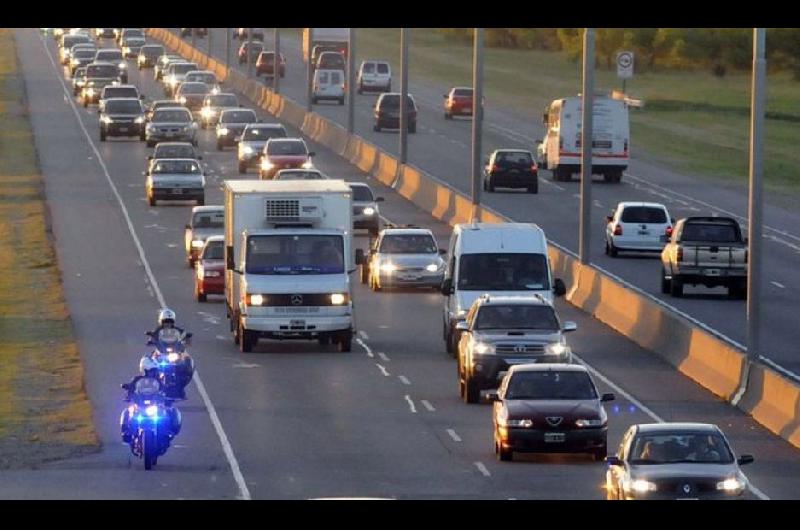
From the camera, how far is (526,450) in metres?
24.8

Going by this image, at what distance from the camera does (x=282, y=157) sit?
70.9 meters

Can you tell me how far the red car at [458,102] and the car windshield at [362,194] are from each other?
4395 cm

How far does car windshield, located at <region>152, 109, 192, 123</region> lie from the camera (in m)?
82.9

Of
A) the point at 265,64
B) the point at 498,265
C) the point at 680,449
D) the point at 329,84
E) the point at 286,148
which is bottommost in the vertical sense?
the point at 680,449

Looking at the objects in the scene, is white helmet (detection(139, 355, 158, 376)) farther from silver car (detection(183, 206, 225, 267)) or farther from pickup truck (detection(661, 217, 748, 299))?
silver car (detection(183, 206, 225, 267))

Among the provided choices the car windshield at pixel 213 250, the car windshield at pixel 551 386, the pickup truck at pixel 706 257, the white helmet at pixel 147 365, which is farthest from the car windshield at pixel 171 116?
the car windshield at pixel 551 386

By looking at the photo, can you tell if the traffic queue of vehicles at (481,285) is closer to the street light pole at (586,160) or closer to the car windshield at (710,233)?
the car windshield at (710,233)

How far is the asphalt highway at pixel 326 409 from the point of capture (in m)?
22.7

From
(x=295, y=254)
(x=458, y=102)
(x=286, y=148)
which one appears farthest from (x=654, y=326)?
(x=458, y=102)

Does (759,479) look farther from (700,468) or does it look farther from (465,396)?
(465,396)

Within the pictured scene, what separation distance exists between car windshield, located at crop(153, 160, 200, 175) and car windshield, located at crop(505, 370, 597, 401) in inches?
1582

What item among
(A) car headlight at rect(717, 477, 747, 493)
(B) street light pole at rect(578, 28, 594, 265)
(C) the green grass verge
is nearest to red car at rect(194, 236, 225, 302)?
(B) street light pole at rect(578, 28, 594, 265)

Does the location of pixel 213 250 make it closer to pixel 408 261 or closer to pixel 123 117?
pixel 408 261

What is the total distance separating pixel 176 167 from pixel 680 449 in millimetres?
46780
